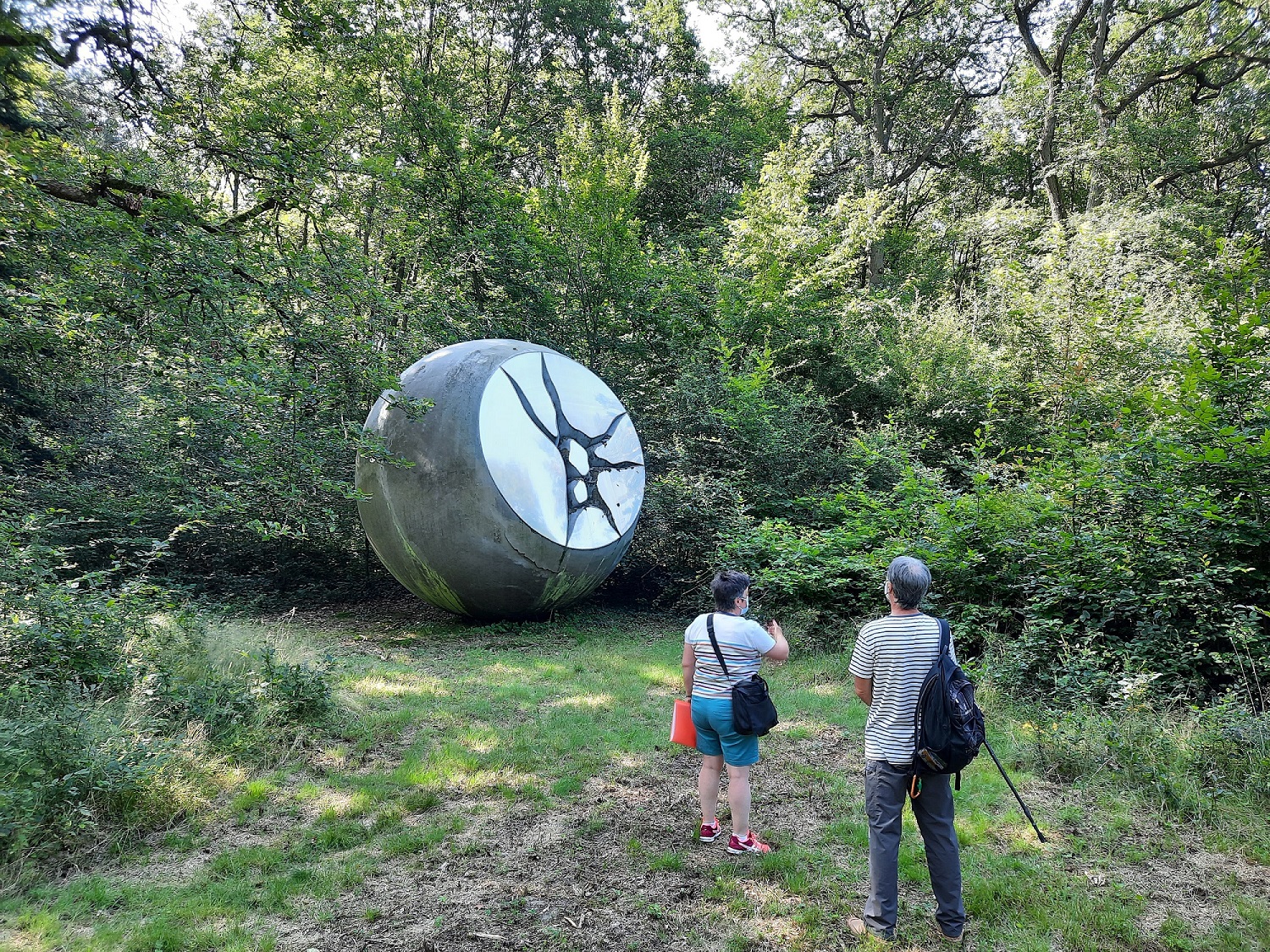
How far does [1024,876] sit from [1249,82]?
19872mm

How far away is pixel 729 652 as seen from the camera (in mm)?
3111

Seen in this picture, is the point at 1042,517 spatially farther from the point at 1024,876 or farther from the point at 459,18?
the point at 459,18

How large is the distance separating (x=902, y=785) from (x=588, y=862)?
1.43m

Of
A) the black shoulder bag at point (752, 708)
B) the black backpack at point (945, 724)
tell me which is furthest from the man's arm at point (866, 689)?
the black shoulder bag at point (752, 708)

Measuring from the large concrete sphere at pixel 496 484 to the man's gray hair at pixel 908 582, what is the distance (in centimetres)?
441

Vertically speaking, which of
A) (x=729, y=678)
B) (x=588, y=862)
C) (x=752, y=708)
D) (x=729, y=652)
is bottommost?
(x=588, y=862)

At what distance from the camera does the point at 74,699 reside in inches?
139

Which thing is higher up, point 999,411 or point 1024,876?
point 999,411

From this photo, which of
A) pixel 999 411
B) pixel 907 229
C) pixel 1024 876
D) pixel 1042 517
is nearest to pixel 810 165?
pixel 999 411

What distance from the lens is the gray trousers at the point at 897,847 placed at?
2.55 metres

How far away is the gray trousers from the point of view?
255cm

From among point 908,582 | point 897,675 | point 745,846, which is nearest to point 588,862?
point 745,846

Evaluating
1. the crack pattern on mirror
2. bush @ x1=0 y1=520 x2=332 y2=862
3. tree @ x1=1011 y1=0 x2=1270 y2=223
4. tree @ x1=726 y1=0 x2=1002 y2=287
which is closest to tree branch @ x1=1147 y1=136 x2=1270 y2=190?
tree @ x1=1011 y1=0 x2=1270 y2=223

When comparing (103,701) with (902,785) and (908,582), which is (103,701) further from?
(908,582)
